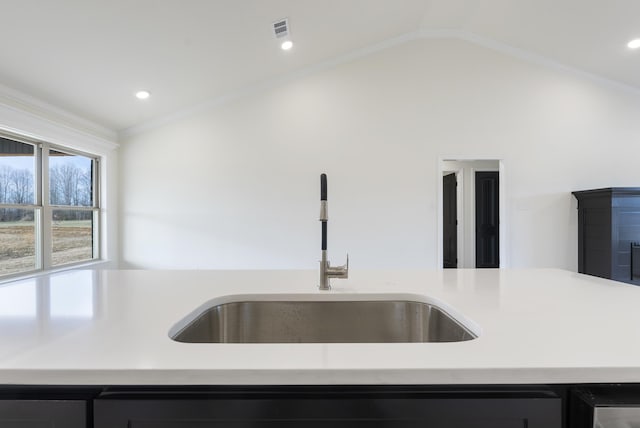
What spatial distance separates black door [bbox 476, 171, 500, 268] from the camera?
6.15m

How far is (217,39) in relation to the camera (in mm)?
3158

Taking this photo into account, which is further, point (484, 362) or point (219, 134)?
point (219, 134)

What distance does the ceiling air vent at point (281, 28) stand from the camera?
3162 mm

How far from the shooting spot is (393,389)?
56cm

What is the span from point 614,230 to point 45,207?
19.7 ft

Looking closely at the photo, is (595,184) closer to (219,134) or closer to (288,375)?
(219,134)

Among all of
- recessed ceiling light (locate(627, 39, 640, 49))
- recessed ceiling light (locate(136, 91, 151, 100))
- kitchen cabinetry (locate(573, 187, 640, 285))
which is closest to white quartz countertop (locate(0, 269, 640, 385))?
recessed ceiling light (locate(136, 91, 151, 100))

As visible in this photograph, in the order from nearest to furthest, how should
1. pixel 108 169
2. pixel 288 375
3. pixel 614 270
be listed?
pixel 288 375 → pixel 614 270 → pixel 108 169

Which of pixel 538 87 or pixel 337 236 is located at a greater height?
pixel 538 87

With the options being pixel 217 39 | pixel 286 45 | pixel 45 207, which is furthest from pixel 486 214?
pixel 45 207

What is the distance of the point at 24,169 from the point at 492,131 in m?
5.24

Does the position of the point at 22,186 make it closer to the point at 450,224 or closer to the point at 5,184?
the point at 5,184

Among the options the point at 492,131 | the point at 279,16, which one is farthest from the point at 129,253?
the point at 492,131

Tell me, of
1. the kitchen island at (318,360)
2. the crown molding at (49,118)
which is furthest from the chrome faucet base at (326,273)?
the crown molding at (49,118)
